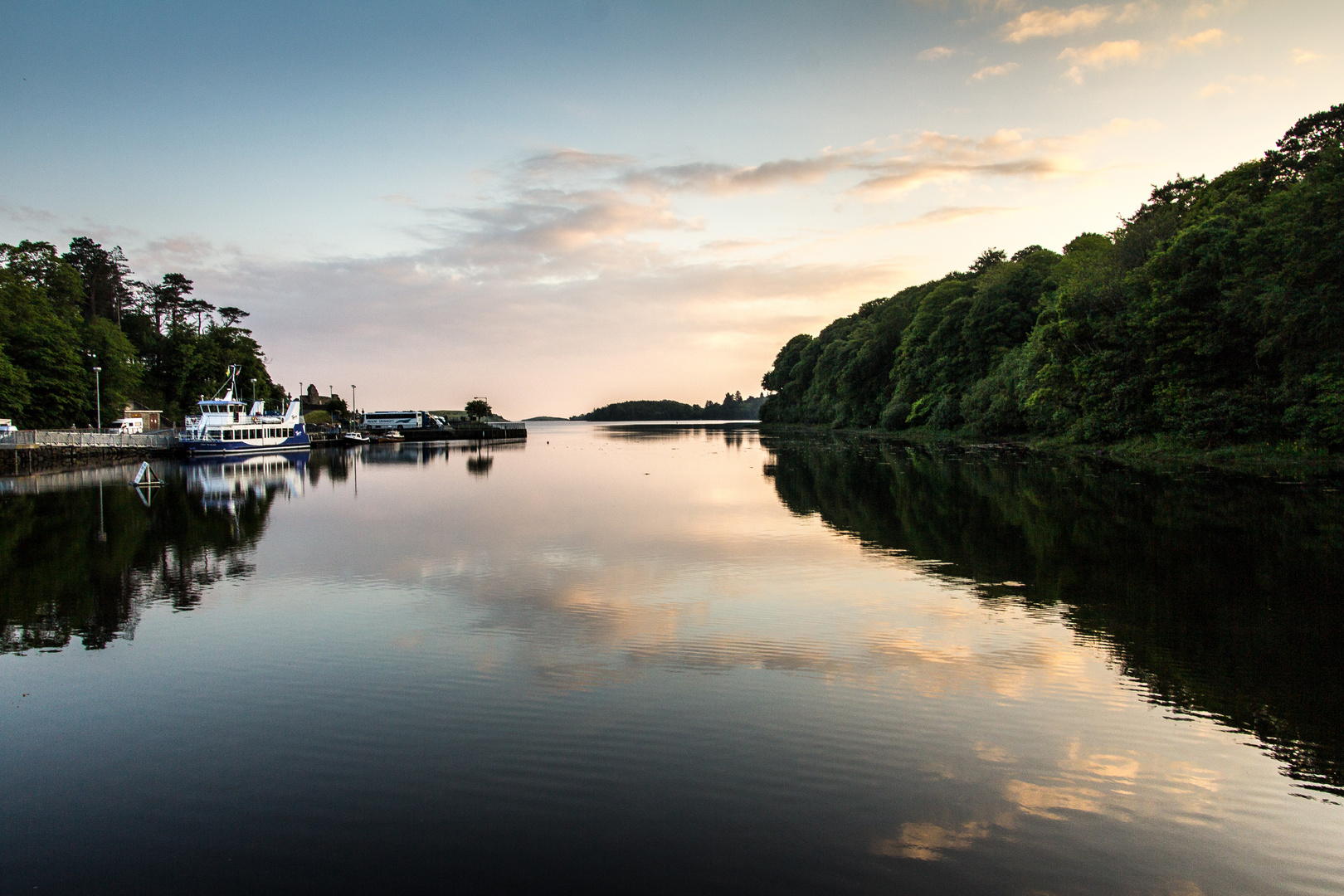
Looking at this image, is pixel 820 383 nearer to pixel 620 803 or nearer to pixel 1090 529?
pixel 1090 529

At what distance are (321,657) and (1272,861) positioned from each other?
9.45 meters

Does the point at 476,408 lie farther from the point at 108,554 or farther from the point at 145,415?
the point at 108,554

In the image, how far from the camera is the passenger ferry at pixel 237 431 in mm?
58781

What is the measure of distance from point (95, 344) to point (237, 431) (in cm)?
1669

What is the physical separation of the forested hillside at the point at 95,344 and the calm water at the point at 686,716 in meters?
49.5

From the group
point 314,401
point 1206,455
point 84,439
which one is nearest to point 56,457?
point 84,439

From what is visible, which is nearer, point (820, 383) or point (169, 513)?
point (169, 513)

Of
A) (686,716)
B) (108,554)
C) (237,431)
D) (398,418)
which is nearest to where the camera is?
(686,716)

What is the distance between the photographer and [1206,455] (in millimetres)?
34125

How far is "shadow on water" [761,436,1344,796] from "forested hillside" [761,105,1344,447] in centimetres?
696

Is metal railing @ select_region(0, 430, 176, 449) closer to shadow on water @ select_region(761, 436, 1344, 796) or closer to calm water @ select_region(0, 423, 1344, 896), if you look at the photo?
calm water @ select_region(0, 423, 1344, 896)

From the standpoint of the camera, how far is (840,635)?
1017cm

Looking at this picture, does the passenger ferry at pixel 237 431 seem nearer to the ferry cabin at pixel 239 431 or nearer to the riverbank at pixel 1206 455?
the ferry cabin at pixel 239 431

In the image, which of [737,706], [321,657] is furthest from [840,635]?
[321,657]
